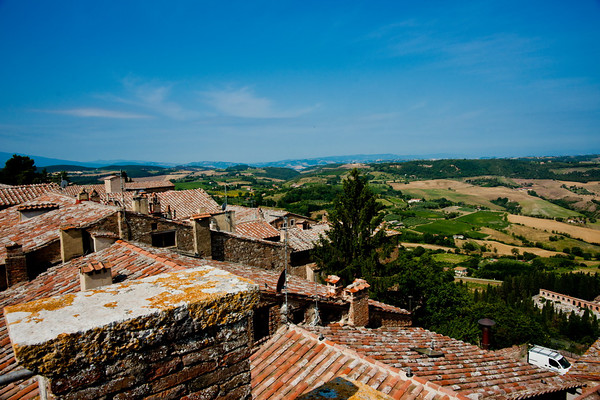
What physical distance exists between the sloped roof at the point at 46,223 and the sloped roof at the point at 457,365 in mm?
7728

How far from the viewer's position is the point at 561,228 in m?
110

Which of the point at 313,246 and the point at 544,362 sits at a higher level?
the point at 313,246

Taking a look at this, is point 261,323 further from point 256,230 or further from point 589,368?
point 256,230

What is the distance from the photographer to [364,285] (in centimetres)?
1038

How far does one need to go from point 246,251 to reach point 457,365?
25.0ft

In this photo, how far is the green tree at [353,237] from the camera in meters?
21.9

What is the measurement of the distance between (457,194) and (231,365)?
187 m

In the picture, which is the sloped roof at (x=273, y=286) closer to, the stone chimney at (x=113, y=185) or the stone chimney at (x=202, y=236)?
the stone chimney at (x=202, y=236)

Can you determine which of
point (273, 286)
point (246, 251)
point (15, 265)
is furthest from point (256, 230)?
point (15, 265)

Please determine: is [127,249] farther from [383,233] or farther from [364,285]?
[383,233]

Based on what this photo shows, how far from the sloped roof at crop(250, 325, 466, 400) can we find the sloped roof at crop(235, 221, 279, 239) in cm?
1076

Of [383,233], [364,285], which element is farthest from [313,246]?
[364,285]

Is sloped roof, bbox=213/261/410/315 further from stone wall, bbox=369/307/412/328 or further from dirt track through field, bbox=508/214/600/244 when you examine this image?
dirt track through field, bbox=508/214/600/244

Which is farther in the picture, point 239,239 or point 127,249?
point 239,239
